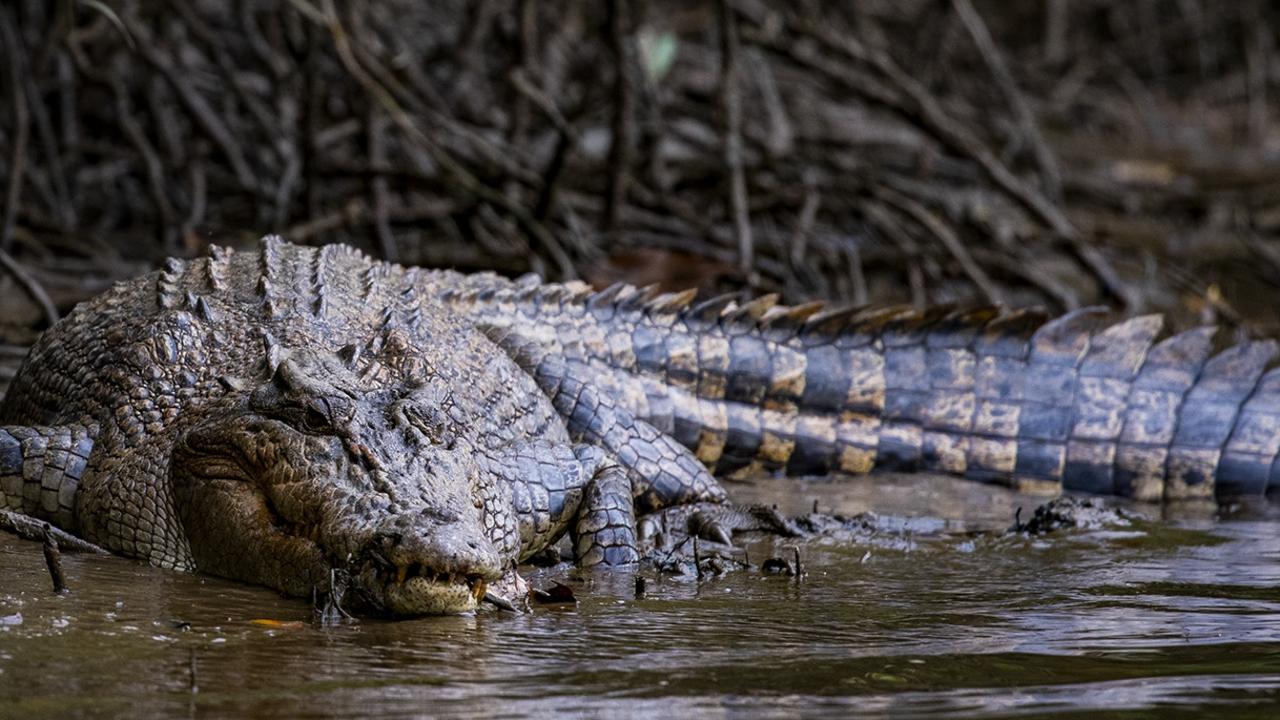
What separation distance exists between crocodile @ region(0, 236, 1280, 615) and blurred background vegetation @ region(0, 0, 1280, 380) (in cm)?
125

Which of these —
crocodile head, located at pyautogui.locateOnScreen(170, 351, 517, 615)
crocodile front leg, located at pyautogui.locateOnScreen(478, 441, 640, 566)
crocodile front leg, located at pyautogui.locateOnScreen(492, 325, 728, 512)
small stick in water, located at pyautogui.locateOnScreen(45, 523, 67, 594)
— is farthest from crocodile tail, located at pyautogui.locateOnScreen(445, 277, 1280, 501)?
small stick in water, located at pyautogui.locateOnScreen(45, 523, 67, 594)

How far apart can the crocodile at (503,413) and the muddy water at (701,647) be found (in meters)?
Answer: 0.15

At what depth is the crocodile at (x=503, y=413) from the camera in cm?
299

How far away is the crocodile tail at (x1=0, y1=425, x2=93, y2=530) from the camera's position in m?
3.39

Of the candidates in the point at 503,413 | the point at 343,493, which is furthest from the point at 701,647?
the point at 503,413

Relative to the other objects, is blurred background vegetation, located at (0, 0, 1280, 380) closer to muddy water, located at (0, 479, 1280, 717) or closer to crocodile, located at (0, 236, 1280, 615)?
crocodile, located at (0, 236, 1280, 615)

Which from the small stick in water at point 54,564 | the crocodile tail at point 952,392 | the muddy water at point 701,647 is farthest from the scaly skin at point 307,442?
the crocodile tail at point 952,392

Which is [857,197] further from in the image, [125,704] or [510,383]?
[125,704]

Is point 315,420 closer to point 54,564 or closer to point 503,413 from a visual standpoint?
point 54,564

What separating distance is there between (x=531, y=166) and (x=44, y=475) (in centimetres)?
410

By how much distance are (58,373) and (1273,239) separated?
7729mm

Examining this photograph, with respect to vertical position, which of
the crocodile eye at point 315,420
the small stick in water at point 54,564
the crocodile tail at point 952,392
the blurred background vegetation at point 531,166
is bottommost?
the small stick in water at point 54,564

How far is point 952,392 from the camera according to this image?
4777 millimetres

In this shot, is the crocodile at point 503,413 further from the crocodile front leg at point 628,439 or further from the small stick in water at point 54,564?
the small stick in water at point 54,564
